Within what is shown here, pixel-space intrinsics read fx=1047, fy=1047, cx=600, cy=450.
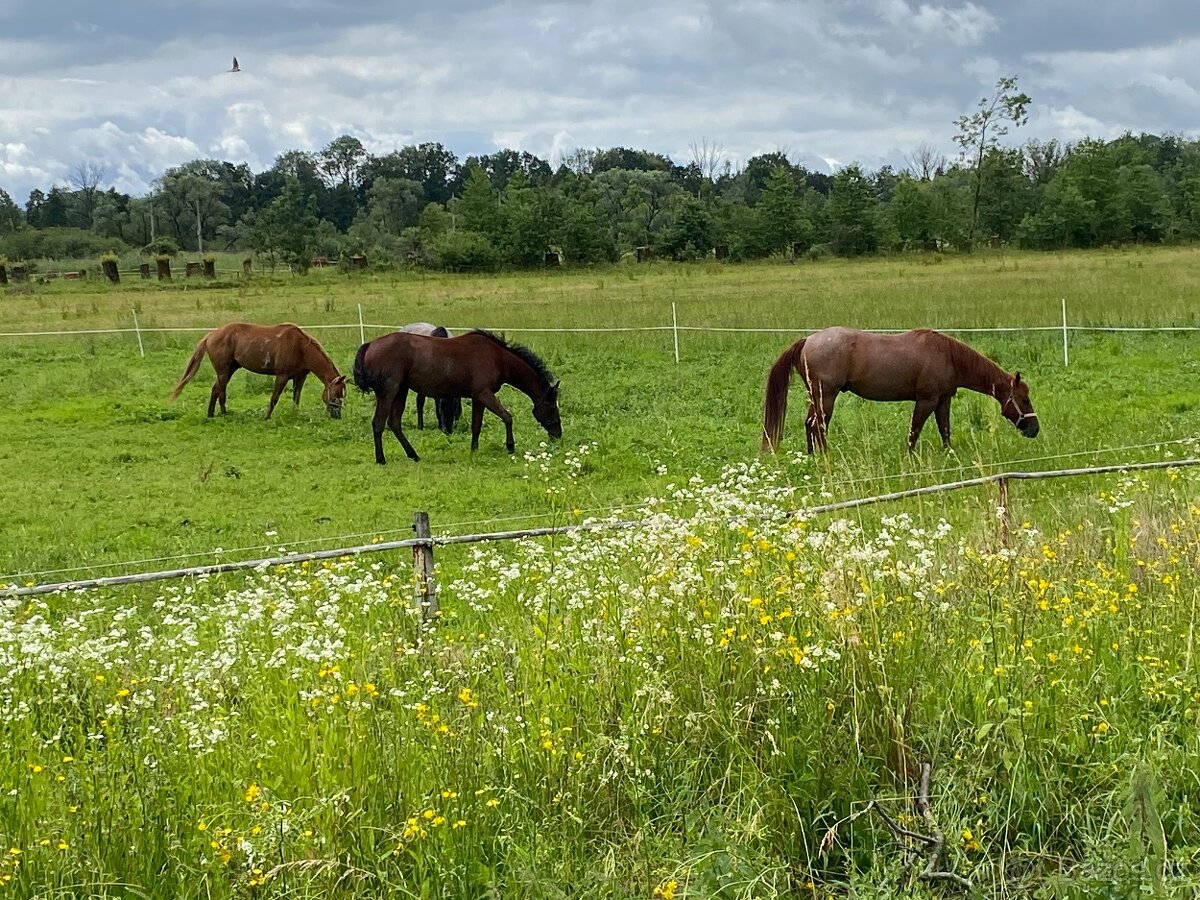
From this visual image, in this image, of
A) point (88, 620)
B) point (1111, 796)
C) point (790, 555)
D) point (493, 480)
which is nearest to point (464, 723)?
point (790, 555)

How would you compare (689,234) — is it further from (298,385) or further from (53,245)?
(298,385)

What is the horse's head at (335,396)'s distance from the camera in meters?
15.5

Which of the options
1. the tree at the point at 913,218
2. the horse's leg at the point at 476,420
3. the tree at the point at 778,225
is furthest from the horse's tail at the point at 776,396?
the tree at the point at 913,218

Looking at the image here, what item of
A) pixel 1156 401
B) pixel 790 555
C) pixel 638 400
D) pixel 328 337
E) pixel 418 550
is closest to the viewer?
pixel 790 555

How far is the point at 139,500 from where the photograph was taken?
35.8 ft

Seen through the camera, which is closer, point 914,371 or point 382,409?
point 914,371

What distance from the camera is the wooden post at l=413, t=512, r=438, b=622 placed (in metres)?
5.40

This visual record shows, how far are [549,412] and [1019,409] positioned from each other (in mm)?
5705

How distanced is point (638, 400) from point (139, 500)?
7.33 meters

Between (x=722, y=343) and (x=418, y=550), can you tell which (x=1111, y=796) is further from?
(x=722, y=343)

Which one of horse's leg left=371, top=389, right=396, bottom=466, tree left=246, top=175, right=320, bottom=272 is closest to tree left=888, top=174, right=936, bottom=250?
tree left=246, top=175, right=320, bottom=272

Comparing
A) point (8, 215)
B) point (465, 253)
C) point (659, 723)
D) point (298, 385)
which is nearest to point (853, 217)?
point (465, 253)

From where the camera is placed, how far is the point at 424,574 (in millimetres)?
5633

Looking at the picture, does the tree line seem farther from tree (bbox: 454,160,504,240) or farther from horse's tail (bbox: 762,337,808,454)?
horse's tail (bbox: 762,337,808,454)
